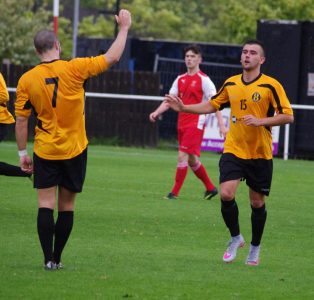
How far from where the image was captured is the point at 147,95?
94.7ft

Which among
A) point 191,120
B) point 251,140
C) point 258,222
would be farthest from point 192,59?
point 258,222

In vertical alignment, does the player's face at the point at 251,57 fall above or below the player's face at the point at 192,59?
above

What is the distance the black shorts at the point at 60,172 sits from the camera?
10086mm

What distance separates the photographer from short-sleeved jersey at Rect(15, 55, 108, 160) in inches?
392

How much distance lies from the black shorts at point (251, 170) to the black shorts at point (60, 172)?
5.15 ft

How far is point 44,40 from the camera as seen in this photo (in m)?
9.88

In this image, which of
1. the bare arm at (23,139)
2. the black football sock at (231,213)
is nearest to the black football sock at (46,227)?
the bare arm at (23,139)

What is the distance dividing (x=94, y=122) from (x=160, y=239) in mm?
16336

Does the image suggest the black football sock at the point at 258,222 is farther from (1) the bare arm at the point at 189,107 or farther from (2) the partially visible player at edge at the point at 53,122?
(2) the partially visible player at edge at the point at 53,122

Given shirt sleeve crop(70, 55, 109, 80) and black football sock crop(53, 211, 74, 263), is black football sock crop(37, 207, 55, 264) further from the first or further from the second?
shirt sleeve crop(70, 55, 109, 80)

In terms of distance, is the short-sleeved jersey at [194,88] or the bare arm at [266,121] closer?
the bare arm at [266,121]

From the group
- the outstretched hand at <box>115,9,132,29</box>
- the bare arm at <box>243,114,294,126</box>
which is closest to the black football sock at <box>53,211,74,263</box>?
the outstretched hand at <box>115,9,132,29</box>

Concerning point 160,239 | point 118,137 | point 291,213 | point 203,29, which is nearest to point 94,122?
point 118,137

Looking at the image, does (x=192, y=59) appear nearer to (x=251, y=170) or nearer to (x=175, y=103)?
(x=175, y=103)
